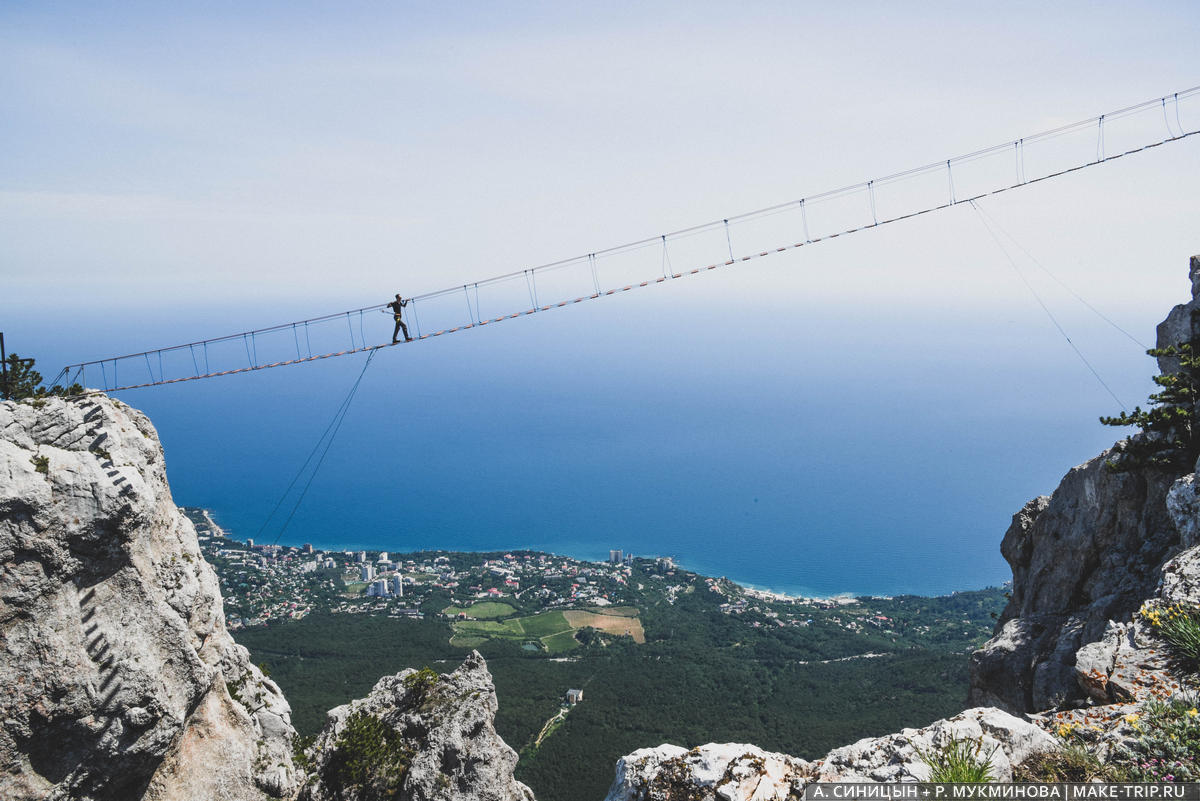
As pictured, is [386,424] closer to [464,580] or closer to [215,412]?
[215,412]

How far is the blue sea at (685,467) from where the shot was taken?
83.7 metres

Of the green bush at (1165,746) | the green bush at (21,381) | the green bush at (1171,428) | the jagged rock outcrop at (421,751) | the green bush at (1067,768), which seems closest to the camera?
the green bush at (1165,746)

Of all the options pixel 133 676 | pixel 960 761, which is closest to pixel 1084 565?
pixel 960 761

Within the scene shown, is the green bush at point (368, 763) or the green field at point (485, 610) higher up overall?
the green bush at point (368, 763)

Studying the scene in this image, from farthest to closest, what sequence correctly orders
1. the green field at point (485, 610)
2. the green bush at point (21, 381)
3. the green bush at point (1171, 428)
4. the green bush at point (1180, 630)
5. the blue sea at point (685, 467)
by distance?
the blue sea at point (685, 467)
the green field at point (485, 610)
the green bush at point (21, 381)
the green bush at point (1171, 428)
the green bush at point (1180, 630)

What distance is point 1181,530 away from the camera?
390 inches

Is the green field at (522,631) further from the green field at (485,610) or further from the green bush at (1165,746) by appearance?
the green bush at (1165,746)

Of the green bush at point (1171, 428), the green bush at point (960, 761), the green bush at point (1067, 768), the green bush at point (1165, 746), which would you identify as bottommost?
the green bush at point (1067, 768)

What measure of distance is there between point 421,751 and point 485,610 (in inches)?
1608

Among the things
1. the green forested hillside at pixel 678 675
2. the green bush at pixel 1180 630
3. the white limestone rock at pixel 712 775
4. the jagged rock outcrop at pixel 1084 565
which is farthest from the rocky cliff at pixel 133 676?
the green forested hillside at pixel 678 675

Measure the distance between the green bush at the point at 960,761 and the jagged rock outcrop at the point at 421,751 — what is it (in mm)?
8688

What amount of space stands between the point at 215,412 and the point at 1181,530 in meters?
186

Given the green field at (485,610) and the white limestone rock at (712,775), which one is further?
the green field at (485,610)

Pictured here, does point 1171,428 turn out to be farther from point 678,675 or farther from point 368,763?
point 678,675
